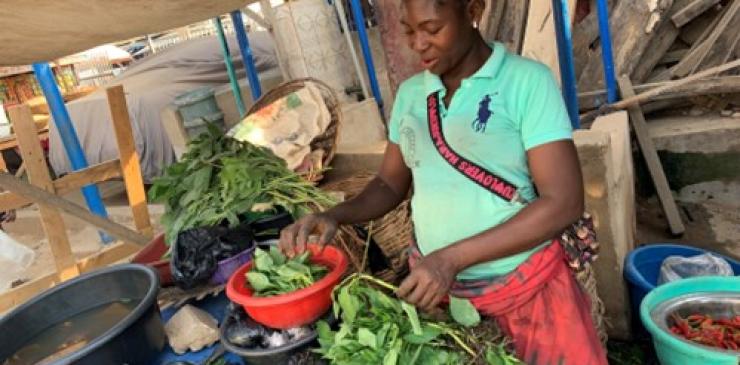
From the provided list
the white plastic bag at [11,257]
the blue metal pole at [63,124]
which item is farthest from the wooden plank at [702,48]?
the blue metal pole at [63,124]

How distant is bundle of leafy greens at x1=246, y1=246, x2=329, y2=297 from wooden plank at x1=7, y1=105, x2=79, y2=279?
256 centimetres

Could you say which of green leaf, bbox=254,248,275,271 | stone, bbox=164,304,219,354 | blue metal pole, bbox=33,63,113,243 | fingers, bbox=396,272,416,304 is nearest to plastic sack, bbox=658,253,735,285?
fingers, bbox=396,272,416,304

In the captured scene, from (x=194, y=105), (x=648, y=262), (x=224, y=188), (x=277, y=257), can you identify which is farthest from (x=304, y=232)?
(x=194, y=105)

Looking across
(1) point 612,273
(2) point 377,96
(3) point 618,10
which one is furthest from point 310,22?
(1) point 612,273

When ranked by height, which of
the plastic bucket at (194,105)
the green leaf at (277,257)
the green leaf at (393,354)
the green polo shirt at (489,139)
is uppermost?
the plastic bucket at (194,105)

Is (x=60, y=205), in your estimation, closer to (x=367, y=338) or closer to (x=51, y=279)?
(x=51, y=279)

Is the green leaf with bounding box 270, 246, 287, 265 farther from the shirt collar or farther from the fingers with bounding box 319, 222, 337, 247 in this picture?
the shirt collar

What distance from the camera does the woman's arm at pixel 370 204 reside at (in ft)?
5.83

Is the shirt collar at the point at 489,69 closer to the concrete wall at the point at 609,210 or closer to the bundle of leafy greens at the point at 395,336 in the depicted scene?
the bundle of leafy greens at the point at 395,336

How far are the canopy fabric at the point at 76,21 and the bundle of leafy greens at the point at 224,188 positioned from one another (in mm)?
720

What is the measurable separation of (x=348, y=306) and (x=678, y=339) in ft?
5.24

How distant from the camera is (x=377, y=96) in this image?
231 inches

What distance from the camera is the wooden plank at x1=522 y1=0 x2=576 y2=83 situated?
4.50 meters

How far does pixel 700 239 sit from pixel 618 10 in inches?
83.3
